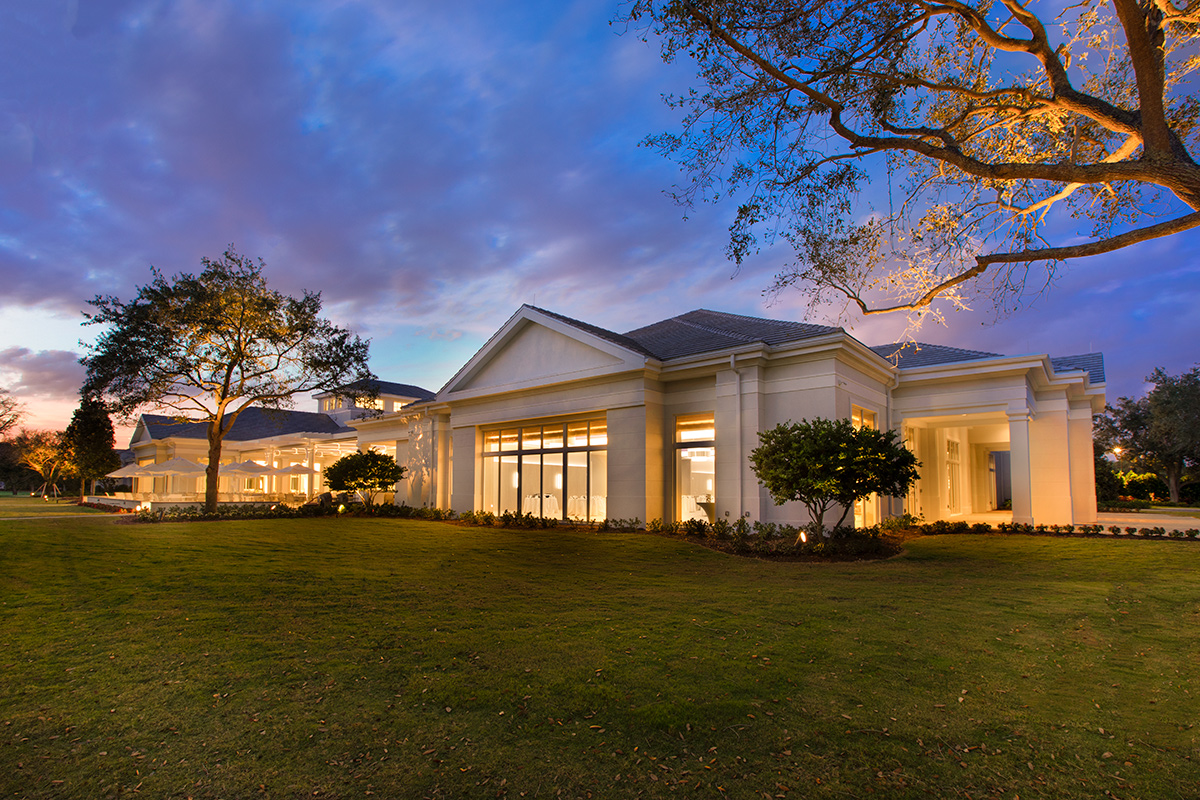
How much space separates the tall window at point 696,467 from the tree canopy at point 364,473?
13.4m

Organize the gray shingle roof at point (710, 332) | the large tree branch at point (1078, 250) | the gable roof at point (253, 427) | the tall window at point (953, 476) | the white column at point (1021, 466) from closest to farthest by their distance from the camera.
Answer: the large tree branch at point (1078, 250), the gray shingle roof at point (710, 332), the white column at point (1021, 466), the tall window at point (953, 476), the gable roof at point (253, 427)

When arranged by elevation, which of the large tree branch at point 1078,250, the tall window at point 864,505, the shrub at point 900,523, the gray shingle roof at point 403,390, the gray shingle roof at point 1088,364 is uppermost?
the gray shingle roof at point 403,390

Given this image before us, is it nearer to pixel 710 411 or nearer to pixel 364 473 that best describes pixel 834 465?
pixel 710 411

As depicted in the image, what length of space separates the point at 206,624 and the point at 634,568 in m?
6.84

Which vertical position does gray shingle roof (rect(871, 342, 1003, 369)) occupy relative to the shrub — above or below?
above

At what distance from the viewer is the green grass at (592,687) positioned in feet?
11.9

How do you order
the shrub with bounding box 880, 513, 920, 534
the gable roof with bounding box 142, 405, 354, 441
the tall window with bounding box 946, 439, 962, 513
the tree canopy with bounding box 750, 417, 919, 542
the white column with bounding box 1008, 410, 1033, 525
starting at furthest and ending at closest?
the gable roof with bounding box 142, 405, 354, 441 → the tall window with bounding box 946, 439, 962, 513 → the shrub with bounding box 880, 513, 920, 534 → the white column with bounding box 1008, 410, 1033, 525 → the tree canopy with bounding box 750, 417, 919, 542

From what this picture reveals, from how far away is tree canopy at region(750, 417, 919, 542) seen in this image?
12617 millimetres

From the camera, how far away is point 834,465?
12609 mm

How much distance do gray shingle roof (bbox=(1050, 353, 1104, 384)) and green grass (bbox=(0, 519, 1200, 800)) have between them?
14.4 m

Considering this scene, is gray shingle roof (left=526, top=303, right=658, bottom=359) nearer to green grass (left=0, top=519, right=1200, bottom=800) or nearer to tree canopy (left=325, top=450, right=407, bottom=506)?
green grass (left=0, top=519, right=1200, bottom=800)

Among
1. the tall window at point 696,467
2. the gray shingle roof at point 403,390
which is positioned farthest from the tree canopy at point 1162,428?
the gray shingle roof at point 403,390

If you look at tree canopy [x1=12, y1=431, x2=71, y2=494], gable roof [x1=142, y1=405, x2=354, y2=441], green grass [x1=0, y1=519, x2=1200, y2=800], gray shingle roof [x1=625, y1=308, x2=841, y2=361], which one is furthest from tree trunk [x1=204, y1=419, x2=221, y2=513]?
tree canopy [x1=12, y1=431, x2=71, y2=494]

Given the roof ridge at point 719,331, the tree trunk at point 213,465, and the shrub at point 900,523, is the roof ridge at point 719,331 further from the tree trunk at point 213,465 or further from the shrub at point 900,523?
the tree trunk at point 213,465
